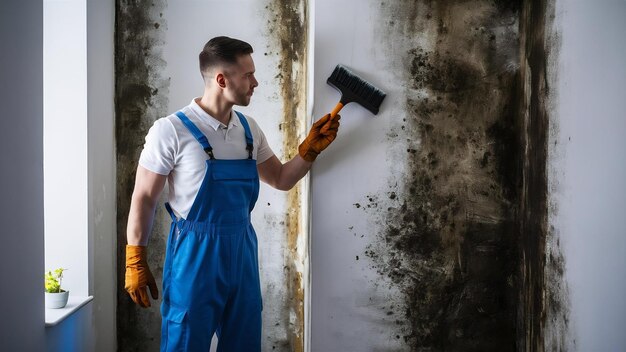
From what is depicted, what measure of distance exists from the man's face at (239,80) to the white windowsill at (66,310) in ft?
3.13

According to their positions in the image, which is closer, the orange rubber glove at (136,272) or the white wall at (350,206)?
the orange rubber glove at (136,272)

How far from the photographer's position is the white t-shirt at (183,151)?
1528mm

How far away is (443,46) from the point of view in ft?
5.62

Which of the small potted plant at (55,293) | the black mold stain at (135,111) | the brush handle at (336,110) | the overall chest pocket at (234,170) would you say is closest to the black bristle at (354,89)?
the brush handle at (336,110)

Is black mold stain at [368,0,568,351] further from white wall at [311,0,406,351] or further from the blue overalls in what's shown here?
the blue overalls

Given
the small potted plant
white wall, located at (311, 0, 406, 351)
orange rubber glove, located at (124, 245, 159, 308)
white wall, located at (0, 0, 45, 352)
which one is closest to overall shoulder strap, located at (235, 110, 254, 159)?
white wall, located at (311, 0, 406, 351)

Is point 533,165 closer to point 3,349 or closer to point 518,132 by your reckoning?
point 518,132

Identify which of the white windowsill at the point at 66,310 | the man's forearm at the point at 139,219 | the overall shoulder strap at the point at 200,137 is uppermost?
the overall shoulder strap at the point at 200,137

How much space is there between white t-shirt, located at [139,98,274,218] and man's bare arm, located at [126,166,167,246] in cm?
3

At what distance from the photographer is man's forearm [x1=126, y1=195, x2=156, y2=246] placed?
156 cm

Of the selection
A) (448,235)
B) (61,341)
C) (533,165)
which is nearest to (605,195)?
(533,165)

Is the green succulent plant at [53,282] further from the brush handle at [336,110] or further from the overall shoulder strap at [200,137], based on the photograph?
the brush handle at [336,110]

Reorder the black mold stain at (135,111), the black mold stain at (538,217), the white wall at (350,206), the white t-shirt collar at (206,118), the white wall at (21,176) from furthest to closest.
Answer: the black mold stain at (135,111), the white wall at (350,206), the white t-shirt collar at (206,118), the black mold stain at (538,217), the white wall at (21,176)

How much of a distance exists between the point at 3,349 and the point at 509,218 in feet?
5.51
